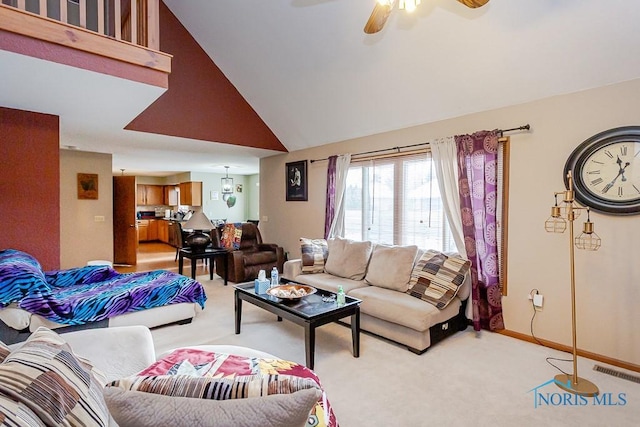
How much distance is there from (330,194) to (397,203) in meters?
1.16

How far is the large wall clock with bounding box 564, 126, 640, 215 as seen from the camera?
2592mm

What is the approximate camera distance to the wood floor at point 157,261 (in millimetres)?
6672

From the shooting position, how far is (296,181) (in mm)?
5898

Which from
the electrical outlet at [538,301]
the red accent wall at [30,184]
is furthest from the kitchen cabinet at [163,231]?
the electrical outlet at [538,301]

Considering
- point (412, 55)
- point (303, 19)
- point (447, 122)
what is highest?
point (303, 19)

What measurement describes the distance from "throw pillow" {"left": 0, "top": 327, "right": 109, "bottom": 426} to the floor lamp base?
2.85m

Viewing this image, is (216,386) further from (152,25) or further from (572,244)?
(152,25)

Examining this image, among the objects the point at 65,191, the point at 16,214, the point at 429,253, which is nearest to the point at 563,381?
the point at 429,253

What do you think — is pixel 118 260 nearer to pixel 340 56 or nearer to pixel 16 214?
pixel 16 214

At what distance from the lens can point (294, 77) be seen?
14.4ft

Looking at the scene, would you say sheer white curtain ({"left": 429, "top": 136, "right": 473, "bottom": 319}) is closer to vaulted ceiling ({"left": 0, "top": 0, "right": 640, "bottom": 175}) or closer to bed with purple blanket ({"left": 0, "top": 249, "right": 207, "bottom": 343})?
vaulted ceiling ({"left": 0, "top": 0, "right": 640, "bottom": 175})

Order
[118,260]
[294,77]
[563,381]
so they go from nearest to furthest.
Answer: [563,381], [294,77], [118,260]

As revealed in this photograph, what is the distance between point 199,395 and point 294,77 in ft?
13.9

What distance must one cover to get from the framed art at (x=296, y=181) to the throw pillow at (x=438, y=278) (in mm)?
2804
